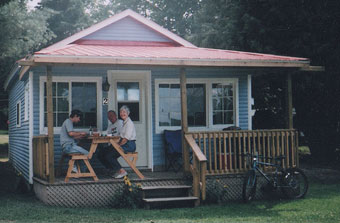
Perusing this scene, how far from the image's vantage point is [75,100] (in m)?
10.7

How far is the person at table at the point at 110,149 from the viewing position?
9.46 metres

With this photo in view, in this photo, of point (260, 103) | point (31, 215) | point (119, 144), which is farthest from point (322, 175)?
point (31, 215)

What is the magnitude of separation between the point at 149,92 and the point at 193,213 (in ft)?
12.5

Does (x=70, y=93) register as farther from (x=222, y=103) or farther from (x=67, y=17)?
(x=67, y=17)

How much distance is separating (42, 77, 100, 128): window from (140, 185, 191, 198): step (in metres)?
2.60

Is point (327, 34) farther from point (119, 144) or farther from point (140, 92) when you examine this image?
point (119, 144)

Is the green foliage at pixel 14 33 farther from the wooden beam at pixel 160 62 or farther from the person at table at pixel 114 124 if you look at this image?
the wooden beam at pixel 160 62

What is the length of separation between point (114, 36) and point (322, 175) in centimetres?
740

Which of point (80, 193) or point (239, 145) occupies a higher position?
point (239, 145)

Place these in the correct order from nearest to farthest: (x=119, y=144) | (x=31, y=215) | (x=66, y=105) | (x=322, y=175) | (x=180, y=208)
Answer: (x=31, y=215), (x=180, y=208), (x=119, y=144), (x=66, y=105), (x=322, y=175)

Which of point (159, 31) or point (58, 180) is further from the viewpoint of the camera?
point (159, 31)

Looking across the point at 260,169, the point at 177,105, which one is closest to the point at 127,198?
the point at 260,169

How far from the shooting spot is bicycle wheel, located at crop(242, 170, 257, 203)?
9.14 metres

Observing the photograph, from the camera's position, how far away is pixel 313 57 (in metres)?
15.1
